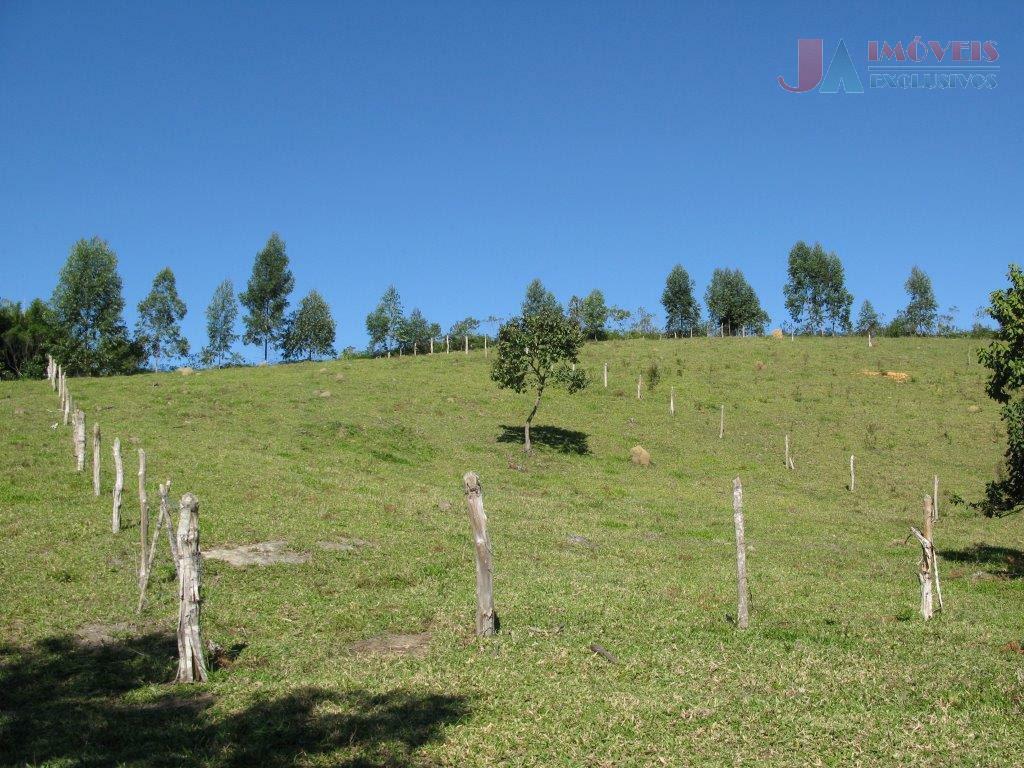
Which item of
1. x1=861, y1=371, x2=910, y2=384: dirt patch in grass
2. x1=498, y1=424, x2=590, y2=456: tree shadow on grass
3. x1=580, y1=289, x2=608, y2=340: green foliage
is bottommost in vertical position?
x1=498, y1=424, x2=590, y2=456: tree shadow on grass

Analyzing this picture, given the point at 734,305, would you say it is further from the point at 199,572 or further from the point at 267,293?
the point at 199,572

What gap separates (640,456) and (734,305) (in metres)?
87.4

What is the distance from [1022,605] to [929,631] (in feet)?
18.2

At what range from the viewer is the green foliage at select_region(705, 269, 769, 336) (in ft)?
419

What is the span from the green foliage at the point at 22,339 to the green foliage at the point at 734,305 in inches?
3906

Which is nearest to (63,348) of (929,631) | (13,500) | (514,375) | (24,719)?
(514,375)

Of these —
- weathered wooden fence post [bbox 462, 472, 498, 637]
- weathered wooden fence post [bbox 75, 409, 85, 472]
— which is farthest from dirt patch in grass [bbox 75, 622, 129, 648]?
weathered wooden fence post [bbox 75, 409, 85, 472]

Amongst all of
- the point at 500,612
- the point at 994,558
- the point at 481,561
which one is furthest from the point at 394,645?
the point at 994,558

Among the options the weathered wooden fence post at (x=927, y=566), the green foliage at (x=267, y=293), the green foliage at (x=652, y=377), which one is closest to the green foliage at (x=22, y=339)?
the green foliage at (x=267, y=293)

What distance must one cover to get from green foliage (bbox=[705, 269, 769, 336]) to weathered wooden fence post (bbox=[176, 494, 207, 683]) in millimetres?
124557

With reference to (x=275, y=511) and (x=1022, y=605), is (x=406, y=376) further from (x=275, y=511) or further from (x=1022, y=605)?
(x=1022, y=605)

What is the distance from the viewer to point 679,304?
133 metres

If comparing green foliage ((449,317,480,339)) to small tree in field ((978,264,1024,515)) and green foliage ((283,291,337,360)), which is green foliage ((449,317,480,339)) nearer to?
green foliage ((283,291,337,360))

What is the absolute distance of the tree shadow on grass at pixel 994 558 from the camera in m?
23.6
